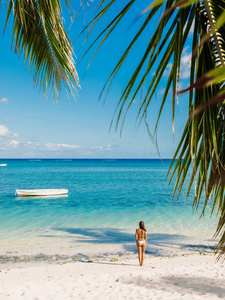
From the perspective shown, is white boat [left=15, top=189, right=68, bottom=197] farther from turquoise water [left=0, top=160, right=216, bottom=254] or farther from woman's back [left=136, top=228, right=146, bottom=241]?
woman's back [left=136, top=228, right=146, bottom=241]

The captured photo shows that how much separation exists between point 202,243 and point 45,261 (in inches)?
301

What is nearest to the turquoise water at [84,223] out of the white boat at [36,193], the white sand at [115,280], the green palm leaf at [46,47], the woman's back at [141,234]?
the white boat at [36,193]

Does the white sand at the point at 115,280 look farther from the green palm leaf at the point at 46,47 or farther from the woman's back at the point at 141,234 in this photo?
the green palm leaf at the point at 46,47

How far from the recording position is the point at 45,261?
11141 mm

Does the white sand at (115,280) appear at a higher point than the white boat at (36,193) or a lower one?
higher

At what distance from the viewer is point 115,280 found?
792 cm

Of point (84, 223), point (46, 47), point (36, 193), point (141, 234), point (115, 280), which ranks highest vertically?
point (46, 47)

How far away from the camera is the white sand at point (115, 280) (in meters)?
6.75

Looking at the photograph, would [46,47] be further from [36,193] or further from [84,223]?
[36,193]

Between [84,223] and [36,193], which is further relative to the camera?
[36,193]

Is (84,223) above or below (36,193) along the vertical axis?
below

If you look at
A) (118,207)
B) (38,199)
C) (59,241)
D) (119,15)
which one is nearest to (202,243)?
(59,241)

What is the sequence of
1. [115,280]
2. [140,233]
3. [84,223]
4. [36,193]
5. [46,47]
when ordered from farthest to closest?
[36,193] → [84,223] → [140,233] → [115,280] → [46,47]

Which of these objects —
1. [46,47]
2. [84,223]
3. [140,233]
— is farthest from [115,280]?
[84,223]
